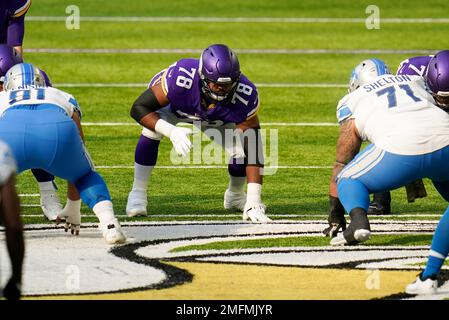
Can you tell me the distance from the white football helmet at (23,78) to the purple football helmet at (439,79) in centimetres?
265

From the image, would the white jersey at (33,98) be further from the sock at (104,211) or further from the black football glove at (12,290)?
the black football glove at (12,290)

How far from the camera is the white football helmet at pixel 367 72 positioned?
9.58 metres

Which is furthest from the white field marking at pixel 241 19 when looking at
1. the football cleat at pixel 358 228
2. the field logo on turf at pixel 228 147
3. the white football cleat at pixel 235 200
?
the football cleat at pixel 358 228

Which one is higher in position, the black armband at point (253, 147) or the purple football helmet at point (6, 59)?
the purple football helmet at point (6, 59)

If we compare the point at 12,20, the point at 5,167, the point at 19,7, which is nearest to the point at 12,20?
the point at 12,20

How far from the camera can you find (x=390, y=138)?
8148 millimetres

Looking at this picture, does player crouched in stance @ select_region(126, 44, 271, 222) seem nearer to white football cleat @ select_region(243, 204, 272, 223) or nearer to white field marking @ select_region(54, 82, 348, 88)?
white football cleat @ select_region(243, 204, 272, 223)

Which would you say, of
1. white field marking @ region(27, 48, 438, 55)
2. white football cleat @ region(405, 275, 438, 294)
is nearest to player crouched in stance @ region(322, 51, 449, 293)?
white football cleat @ region(405, 275, 438, 294)

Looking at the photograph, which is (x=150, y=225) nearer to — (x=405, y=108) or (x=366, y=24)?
(x=405, y=108)

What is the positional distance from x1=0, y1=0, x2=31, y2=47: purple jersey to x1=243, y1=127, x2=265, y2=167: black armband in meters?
2.64

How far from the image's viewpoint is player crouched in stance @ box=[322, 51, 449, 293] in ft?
26.6

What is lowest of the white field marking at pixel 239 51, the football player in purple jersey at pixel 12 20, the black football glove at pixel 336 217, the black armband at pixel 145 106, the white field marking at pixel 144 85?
the black football glove at pixel 336 217
